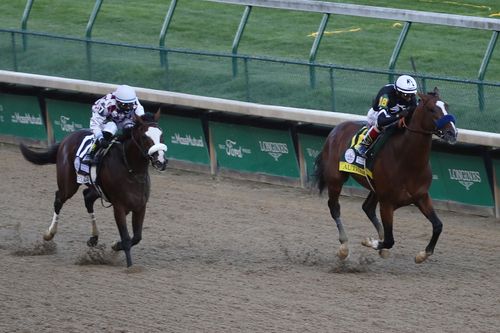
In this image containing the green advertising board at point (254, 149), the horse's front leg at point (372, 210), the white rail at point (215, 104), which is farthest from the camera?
the green advertising board at point (254, 149)

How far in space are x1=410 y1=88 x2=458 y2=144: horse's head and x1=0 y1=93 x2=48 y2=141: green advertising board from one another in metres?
8.70

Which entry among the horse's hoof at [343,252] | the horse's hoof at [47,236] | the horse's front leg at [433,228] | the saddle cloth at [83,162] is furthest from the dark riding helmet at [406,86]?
the horse's hoof at [47,236]

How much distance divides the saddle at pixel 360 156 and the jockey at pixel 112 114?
2.17 metres

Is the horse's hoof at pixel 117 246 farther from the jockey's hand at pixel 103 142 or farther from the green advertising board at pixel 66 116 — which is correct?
the green advertising board at pixel 66 116

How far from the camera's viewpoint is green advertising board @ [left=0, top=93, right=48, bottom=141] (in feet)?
61.0

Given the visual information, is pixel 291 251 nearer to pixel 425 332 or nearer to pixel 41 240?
pixel 41 240

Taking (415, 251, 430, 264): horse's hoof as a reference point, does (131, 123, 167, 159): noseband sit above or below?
above

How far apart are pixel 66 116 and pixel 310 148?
4.38 meters

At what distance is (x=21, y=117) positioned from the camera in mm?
18797

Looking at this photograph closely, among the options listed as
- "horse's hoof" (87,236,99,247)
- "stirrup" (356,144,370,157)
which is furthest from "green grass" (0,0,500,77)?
"horse's hoof" (87,236,99,247)

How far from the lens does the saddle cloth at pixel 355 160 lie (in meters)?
12.1

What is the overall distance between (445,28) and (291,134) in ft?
9.31

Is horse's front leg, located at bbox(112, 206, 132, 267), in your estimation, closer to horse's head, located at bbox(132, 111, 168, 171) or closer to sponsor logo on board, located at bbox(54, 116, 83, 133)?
horse's head, located at bbox(132, 111, 168, 171)

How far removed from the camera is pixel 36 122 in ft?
61.2
